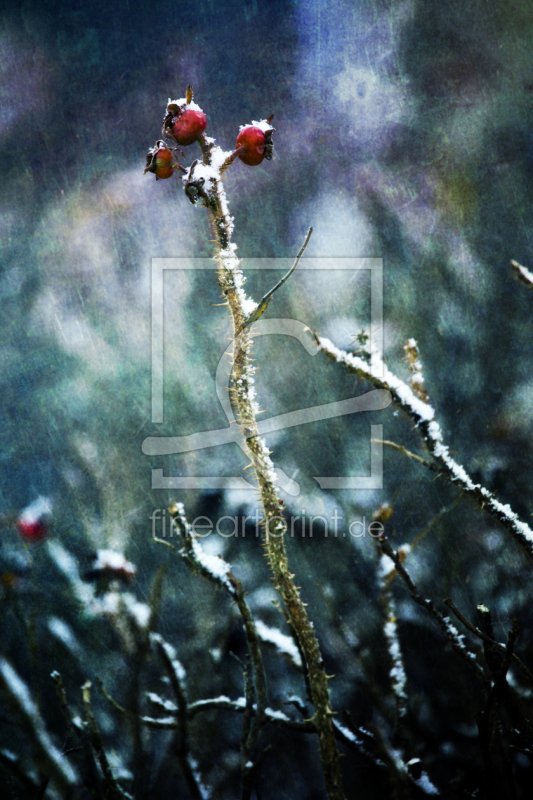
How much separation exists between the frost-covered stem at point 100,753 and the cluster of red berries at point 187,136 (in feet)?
1.56

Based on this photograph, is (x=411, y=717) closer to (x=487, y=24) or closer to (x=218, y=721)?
(x=218, y=721)

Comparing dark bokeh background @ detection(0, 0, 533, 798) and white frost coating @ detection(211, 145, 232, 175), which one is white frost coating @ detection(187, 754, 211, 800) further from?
white frost coating @ detection(211, 145, 232, 175)

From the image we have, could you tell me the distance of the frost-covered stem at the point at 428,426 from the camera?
49 centimetres

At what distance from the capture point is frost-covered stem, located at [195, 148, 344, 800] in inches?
16.9

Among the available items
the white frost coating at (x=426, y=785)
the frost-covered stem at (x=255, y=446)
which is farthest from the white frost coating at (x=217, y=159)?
the white frost coating at (x=426, y=785)

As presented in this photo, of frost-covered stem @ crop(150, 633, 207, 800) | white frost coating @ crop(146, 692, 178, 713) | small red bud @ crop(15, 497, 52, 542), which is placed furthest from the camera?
small red bud @ crop(15, 497, 52, 542)

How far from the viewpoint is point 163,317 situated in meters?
0.79

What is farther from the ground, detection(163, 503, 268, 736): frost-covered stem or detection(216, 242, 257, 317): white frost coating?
detection(216, 242, 257, 317): white frost coating

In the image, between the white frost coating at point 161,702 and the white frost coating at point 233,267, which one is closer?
the white frost coating at point 233,267

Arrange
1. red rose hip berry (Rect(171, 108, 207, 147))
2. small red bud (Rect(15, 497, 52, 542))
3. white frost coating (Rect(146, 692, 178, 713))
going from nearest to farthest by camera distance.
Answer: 1. red rose hip berry (Rect(171, 108, 207, 147))
2. white frost coating (Rect(146, 692, 178, 713))
3. small red bud (Rect(15, 497, 52, 542))

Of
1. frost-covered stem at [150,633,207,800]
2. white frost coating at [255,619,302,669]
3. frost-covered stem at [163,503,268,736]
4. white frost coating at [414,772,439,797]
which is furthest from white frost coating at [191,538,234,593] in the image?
white frost coating at [414,772,439,797]

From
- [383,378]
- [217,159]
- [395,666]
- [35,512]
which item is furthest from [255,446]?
[35,512]

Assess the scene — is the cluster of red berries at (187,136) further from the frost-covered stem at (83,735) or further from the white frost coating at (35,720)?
the white frost coating at (35,720)

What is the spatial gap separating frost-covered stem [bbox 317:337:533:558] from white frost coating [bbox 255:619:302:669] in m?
0.33
